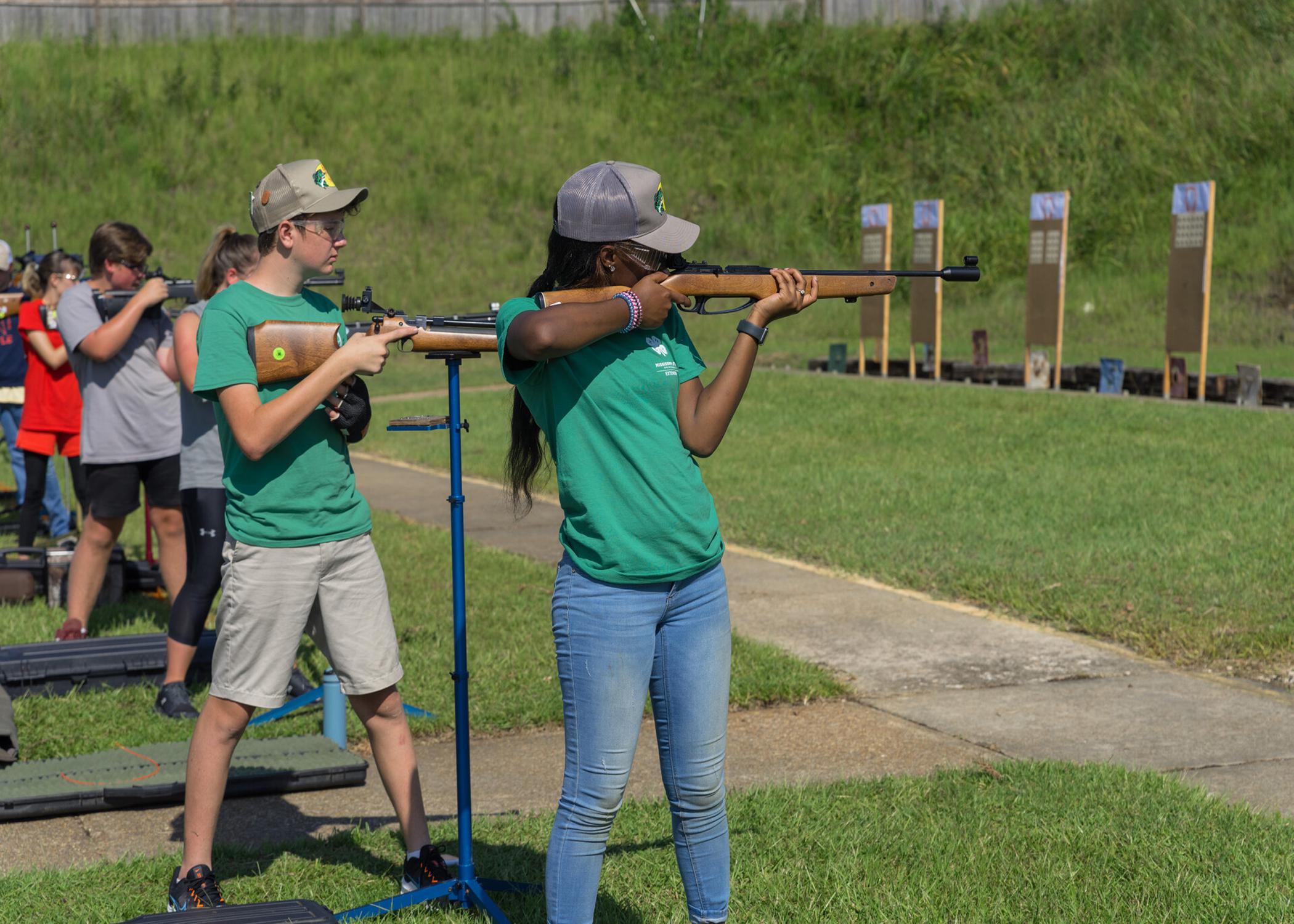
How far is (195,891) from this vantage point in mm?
3590

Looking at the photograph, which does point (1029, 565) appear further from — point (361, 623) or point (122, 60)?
point (122, 60)

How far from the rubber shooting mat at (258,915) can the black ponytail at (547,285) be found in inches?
41.2

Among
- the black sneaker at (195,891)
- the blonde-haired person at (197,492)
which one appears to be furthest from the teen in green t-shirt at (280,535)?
the blonde-haired person at (197,492)

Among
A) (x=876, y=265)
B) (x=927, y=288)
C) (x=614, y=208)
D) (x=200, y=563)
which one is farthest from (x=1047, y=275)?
(x=614, y=208)

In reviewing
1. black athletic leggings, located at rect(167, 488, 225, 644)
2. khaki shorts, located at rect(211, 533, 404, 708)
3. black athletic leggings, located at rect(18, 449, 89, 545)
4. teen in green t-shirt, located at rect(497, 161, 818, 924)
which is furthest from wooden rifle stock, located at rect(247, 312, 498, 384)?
black athletic leggings, located at rect(18, 449, 89, 545)

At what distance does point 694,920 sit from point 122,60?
→ 109 feet

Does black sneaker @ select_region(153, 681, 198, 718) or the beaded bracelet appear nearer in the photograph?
the beaded bracelet

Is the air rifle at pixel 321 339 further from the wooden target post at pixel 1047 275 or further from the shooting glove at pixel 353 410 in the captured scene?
the wooden target post at pixel 1047 275

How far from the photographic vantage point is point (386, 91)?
107ft

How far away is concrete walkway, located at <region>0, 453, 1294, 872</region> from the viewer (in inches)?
178

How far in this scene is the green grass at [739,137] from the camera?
25859 mm

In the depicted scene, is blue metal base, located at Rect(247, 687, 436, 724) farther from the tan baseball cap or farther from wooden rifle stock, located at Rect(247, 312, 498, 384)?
the tan baseball cap

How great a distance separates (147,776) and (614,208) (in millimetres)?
2833

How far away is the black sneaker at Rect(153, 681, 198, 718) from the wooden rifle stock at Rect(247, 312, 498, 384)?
2.29m
